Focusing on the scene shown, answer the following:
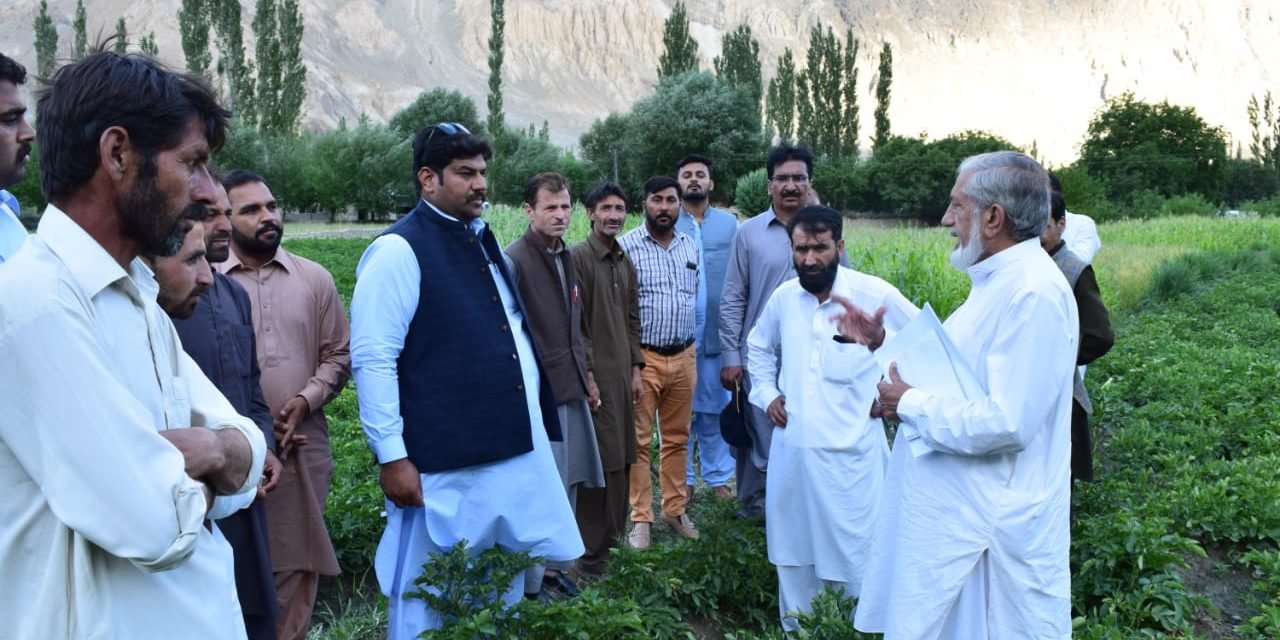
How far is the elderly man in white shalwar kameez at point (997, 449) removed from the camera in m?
2.75

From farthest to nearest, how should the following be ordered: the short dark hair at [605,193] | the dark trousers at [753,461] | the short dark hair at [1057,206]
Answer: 1. the short dark hair at [605,193]
2. the dark trousers at [753,461]
3. the short dark hair at [1057,206]

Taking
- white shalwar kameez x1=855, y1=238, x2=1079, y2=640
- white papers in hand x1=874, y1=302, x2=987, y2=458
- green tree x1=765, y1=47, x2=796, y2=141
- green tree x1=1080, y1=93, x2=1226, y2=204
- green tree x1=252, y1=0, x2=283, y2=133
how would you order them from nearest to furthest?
white shalwar kameez x1=855, y1=238, x2=1079, y2=640
white papers in hand x1=874, y1=302, x2=987, y2=458
green tree x1=252, y1=0, x2=283, y2=133
green tree x1=1080, y1=93, x2=1226, y2=204
green tree x1=765, y1=47, x2=796, y2=141

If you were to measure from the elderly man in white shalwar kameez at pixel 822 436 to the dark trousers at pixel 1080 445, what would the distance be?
1.00 m

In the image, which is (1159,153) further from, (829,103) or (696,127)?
(696,127)

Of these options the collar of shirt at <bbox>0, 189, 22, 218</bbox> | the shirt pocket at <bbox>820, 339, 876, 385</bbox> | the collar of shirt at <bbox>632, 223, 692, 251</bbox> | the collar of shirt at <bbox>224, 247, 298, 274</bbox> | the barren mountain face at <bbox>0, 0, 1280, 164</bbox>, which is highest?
the barren mountain face at <bbox>0, 0, 1280, 164</bbox>

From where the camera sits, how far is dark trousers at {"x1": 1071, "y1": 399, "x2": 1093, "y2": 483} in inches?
189

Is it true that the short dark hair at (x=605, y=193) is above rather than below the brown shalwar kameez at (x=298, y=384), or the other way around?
above

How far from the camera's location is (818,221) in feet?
15.0

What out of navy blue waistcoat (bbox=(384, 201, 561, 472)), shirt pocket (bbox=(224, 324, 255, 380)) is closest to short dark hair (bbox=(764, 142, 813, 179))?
navy blue waistcoat (bbox=(384, 201, 561, 472))

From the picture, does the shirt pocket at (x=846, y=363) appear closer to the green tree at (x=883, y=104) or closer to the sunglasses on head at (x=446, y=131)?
the sunglasses on head at (x=446, y=131)

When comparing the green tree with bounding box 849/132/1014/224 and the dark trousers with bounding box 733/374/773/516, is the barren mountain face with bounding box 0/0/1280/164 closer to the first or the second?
the green tree with bounding box 849/132/1014/224

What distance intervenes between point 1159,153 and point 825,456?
59.5 m

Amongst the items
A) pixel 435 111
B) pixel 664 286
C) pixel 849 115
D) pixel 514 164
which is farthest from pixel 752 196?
pixel 849 115

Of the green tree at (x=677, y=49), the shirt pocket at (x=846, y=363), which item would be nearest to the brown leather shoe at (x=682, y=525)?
the shirt pocket at (x=846, y=363)
